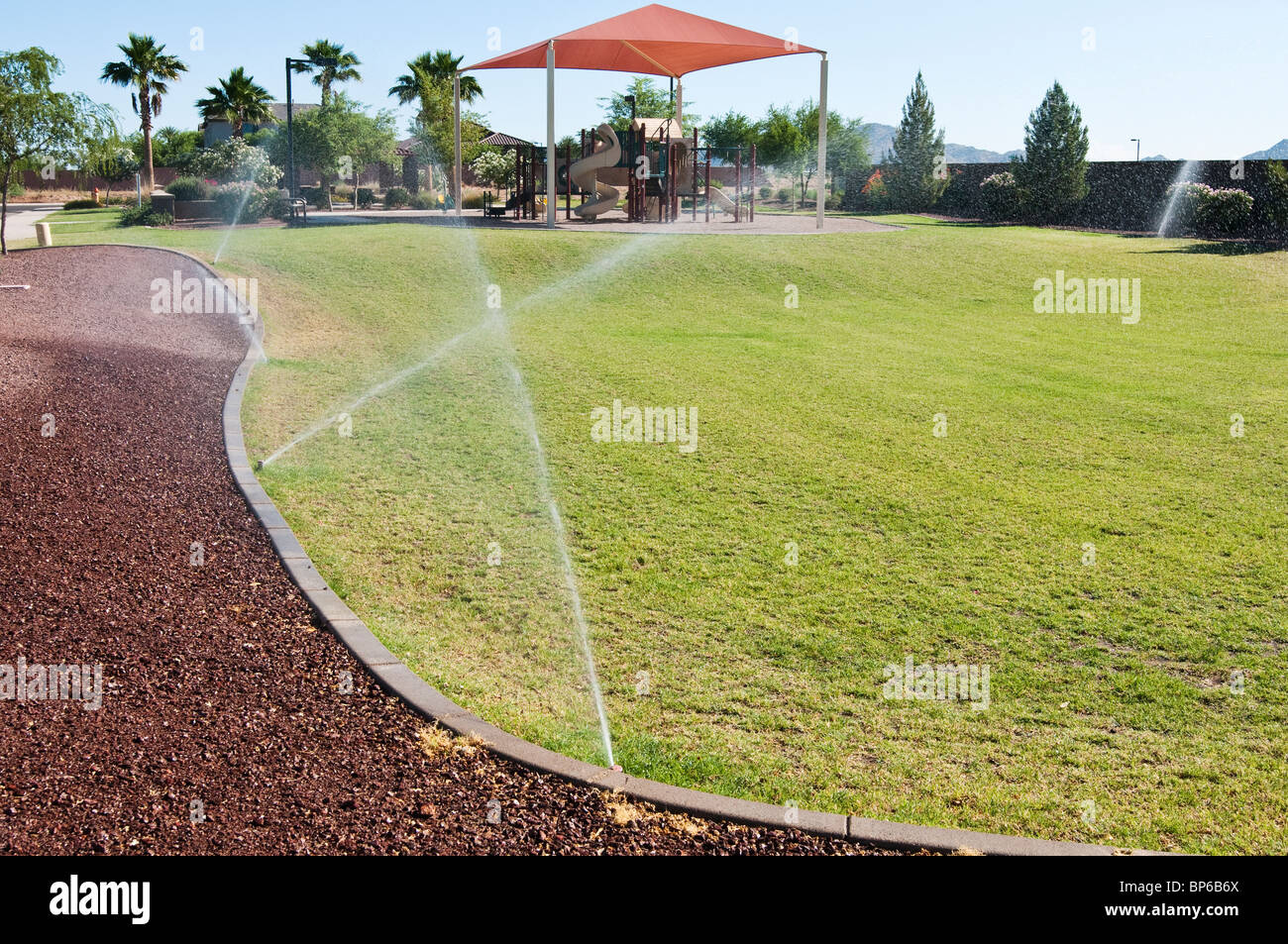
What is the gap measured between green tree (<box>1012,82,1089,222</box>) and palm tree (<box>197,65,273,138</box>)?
4451 centimetres

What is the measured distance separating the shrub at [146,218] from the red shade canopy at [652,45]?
13.3m

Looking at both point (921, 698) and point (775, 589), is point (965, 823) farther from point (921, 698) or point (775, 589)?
point (775, 589)

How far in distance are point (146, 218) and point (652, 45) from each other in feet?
60.4

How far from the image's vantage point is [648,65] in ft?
98.4

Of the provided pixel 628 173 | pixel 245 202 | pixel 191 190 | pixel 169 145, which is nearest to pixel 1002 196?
pixel 628 173

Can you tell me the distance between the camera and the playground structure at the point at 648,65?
2591cm

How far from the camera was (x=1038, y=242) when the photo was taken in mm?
24000

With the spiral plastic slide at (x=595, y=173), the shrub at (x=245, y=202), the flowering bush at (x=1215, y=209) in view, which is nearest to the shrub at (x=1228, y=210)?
the flowering bush at (x=1215, y=209)

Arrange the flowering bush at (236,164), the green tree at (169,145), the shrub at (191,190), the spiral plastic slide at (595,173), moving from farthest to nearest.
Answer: the green tree at (169,145)
the flowering bush at (236,164)
the shrub at (191,190)
the spiral plastic slide at (595,173)

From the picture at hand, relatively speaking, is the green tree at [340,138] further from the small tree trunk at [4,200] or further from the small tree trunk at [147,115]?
the small tree trunk at [4,200]

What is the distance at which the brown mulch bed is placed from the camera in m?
3.86

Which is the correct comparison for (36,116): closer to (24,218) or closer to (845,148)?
(24,218)

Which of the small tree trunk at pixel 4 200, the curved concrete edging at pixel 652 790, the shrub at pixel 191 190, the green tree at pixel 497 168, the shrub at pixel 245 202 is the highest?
the green tree at pixel 497 168
